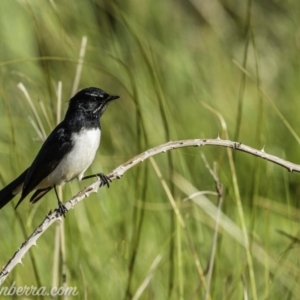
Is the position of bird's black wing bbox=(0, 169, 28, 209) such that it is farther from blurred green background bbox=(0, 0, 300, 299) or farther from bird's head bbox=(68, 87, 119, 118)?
bird's head bbox=(68, 87, 119, 118)

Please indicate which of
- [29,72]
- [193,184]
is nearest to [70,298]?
[193,184]

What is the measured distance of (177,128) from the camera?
4.70 m

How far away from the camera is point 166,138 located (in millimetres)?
3156

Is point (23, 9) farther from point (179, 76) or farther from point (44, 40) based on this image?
point (179, 76)

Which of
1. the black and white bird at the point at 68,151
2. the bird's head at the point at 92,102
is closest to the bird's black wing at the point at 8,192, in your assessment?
the black and white bird at the point at 68,151

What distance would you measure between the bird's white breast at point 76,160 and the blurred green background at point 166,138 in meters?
0.18

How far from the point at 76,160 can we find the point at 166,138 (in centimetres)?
52

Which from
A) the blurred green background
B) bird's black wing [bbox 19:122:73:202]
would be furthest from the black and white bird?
the blurred green background

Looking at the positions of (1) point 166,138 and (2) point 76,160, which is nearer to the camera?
(1) point 166,138

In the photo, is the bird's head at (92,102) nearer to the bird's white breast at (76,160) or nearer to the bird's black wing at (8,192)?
the bird's white breast at (76,160)

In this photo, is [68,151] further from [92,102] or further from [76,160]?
[92,102]

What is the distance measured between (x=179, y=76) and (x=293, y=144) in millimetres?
1106

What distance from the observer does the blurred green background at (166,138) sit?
10.8ft

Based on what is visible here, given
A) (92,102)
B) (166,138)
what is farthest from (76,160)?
(166,138)
